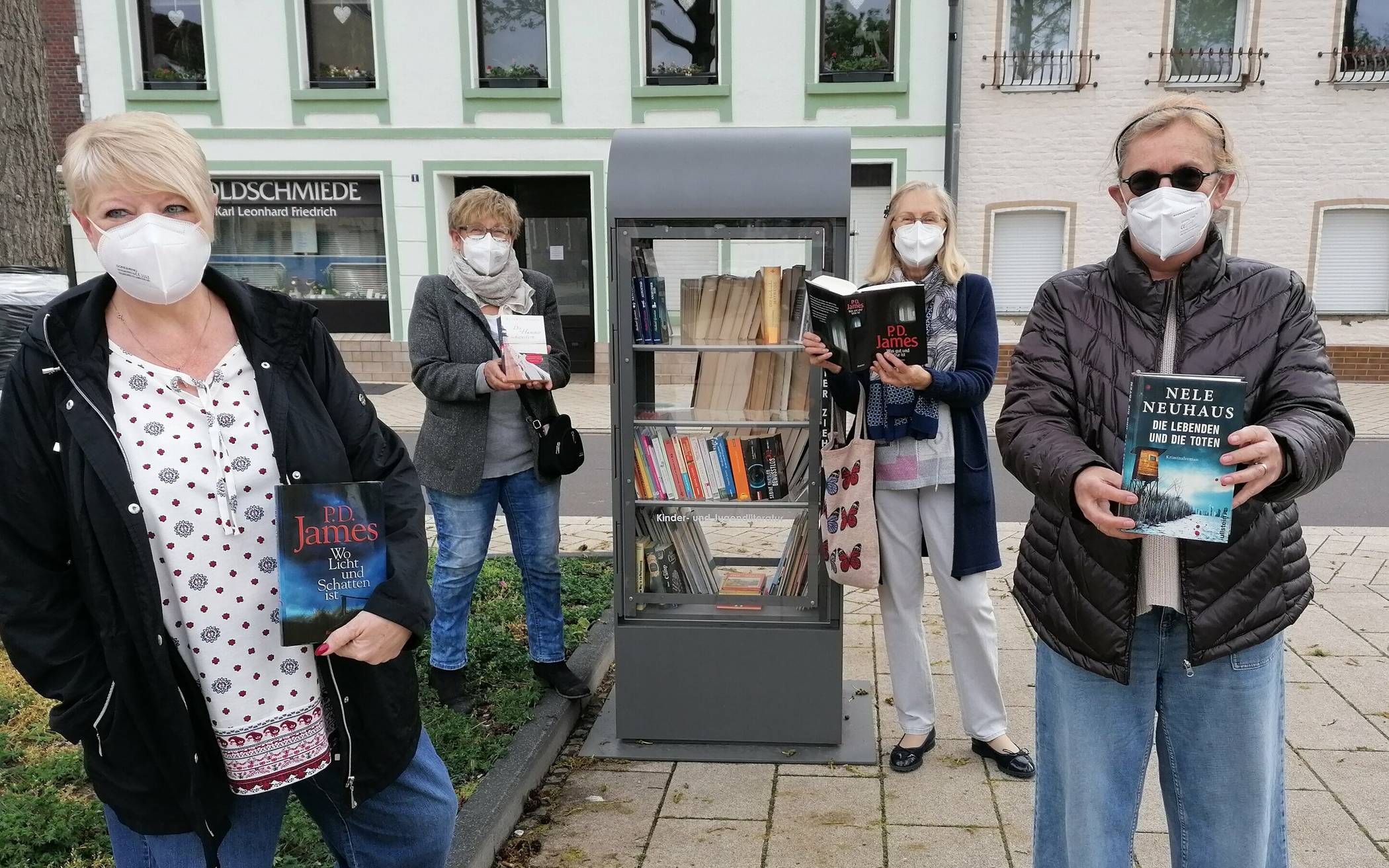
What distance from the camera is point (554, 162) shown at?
14656 mm

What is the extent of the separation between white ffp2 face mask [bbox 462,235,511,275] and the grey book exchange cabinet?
1.57 ft

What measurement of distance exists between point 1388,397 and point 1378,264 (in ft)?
8.39

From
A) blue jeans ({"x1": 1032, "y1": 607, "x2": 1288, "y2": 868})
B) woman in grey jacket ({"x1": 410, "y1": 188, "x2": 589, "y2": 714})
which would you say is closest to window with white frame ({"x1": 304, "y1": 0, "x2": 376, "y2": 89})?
woman in grey jacket ({"x1": 410, "y1": 188, "x2": 589, "y2": 714})

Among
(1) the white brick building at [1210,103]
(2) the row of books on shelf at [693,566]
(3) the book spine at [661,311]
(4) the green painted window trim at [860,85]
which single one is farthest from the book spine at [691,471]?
(4) the green painted window trim at [860,85]

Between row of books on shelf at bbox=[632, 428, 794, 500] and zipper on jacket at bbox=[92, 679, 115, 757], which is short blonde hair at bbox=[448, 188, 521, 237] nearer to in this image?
row of books on shelf at bbox=[632, 428, 794, 500]

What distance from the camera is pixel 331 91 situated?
14.6 m

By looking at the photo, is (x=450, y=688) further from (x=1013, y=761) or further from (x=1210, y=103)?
(x=1210, y=103)

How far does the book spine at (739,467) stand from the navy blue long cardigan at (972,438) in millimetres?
482

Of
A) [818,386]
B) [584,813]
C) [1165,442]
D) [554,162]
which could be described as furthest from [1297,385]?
[554,162]

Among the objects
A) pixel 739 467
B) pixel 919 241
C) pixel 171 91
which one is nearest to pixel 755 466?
pixel 739 467

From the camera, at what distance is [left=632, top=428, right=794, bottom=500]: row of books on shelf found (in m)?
3.82

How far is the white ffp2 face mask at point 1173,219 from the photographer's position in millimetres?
2020

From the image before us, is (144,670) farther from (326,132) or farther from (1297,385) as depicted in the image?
(326,132)

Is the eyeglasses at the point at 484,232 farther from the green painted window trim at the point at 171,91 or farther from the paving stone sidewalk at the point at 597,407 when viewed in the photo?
the green painted window trim at the point at 171,91
